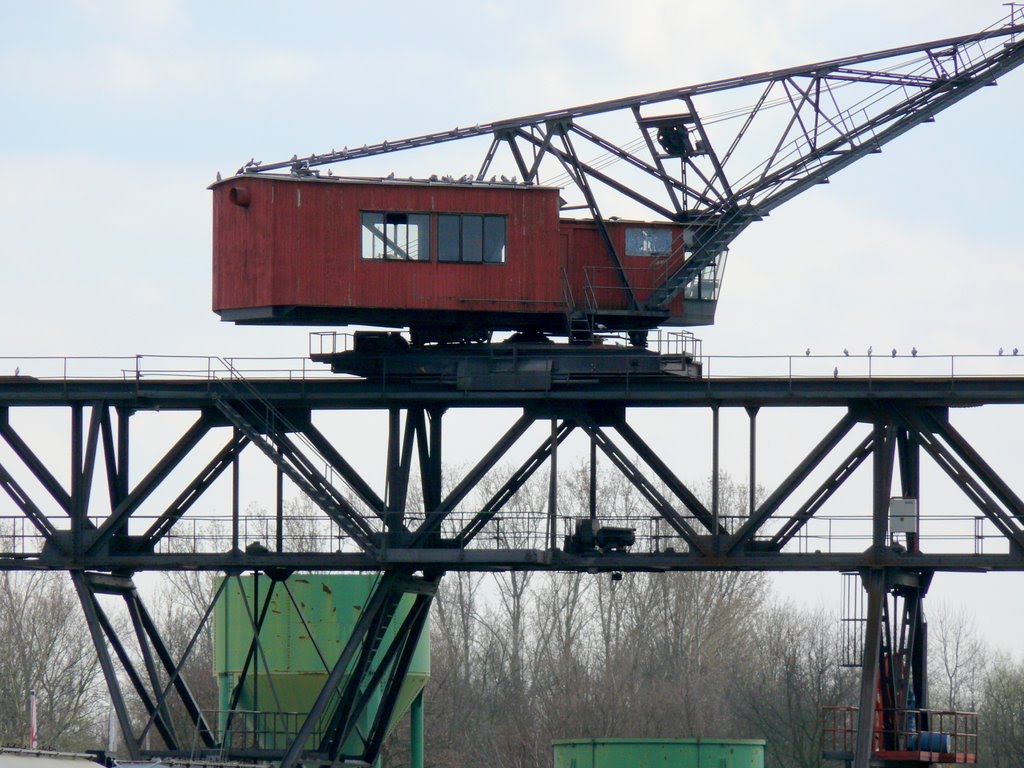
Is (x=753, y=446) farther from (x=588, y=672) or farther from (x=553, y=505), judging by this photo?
(x=588, y=672)

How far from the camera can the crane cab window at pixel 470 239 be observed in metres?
44.6

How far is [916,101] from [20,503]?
2545cm

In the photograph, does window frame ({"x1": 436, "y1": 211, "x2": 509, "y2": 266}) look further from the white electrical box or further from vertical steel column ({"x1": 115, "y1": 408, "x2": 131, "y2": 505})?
the white electrical box

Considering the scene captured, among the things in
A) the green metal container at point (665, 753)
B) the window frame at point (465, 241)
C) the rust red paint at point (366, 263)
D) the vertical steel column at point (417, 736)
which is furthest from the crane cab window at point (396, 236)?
the green metal container at point (665, 753)

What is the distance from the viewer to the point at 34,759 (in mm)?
34344

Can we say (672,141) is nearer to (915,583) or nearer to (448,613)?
(915,583)

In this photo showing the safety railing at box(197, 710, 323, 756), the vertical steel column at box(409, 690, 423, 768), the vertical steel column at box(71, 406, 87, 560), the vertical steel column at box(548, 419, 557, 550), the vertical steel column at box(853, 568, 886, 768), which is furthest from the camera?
the vertical steel column at box(409, 690, 423, 768)

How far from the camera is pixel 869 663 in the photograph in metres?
42.3

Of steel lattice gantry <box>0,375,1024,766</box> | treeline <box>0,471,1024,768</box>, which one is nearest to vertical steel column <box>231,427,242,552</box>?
steel lattice gantry <box>0,375,1024,766</box>

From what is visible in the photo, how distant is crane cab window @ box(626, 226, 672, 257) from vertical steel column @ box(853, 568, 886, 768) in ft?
32.2

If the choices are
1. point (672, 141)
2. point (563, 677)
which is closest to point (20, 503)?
point (672, 141)

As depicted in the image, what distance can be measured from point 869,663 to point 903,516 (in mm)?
3776

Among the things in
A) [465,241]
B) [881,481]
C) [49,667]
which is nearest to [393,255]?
[465,241]

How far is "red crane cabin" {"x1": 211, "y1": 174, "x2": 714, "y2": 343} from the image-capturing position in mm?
44219
